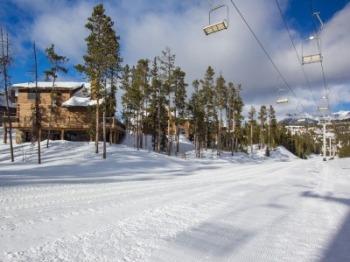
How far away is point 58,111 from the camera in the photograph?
42188 millimetres

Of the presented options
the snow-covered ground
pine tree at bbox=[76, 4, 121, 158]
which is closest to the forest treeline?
pine tree at bbox=[76, 4, 121, 158]

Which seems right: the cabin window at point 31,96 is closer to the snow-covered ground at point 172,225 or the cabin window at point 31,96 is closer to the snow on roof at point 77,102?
the snow on roof at point 77,102

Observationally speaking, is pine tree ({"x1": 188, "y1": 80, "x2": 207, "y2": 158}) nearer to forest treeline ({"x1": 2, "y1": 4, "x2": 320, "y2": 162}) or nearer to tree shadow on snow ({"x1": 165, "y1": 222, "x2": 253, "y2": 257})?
forest treeline ({"x1": 2, "y1": 4, "x2": 320, "y2": 162})

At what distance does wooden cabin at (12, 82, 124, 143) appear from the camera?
1590 inches

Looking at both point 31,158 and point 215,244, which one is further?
point 31,158

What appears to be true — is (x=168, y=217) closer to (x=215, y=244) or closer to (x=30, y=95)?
(x=215, y=244)

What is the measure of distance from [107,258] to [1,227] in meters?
2.58

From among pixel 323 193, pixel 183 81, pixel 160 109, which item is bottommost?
pixel 323 193

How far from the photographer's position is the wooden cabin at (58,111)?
132 ft

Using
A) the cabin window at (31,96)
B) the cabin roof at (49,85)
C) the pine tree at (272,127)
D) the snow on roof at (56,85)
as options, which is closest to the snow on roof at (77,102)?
the cabin roof at (49,85)

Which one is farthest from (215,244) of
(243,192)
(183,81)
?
(183,81)

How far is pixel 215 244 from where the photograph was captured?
17.6ft

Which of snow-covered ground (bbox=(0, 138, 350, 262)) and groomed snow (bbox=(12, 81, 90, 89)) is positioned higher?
groomed snow (bbox=(12, 81, 90, 89))

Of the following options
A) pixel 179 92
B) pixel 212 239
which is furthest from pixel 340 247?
pixel 179 92
